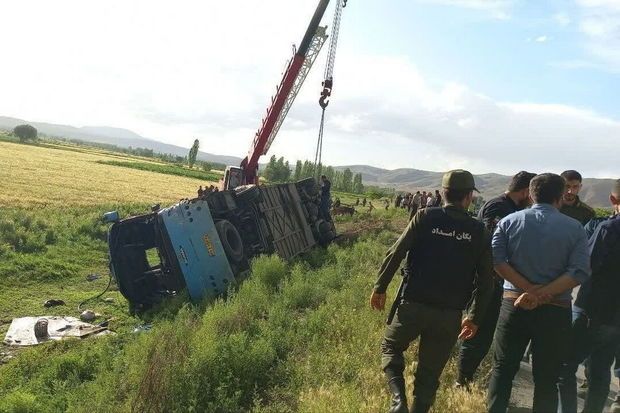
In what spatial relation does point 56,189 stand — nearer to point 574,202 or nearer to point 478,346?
point 574,202

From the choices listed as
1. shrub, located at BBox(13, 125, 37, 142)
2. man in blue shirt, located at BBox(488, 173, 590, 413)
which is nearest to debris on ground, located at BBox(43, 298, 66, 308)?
man in blue shirt, located at BBox(488, 173, 590, 413)

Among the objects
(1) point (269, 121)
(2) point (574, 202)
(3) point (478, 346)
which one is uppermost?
(1) point (269, 121)

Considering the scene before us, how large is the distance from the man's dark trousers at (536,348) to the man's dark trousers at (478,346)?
0.67 metres

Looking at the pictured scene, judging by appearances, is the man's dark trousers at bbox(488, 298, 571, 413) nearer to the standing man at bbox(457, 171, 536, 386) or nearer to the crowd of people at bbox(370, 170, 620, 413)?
the crowd of people at bbox(370, 170, 620, 413)

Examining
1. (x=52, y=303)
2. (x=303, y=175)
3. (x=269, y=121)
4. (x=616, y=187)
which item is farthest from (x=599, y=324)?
(x=303, y=175)

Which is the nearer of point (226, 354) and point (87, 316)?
point (226, 354)

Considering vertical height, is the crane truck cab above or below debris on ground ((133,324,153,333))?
above

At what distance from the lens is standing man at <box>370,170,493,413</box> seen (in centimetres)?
335

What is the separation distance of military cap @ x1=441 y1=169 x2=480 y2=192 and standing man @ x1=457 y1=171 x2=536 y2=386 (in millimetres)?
1021

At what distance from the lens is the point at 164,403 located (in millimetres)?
4469

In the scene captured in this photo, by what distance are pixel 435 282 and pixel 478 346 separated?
52.2 inches

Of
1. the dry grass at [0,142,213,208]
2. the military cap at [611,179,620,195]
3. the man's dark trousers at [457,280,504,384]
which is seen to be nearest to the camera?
the military cap at [611,179,620,195]

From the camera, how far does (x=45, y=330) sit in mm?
7840

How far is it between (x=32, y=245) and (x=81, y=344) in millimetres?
7004
